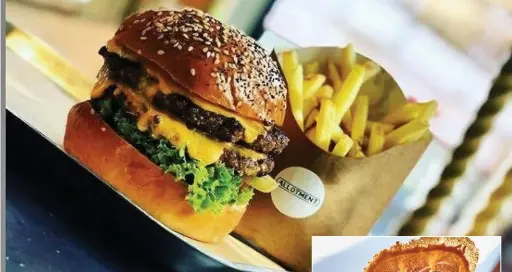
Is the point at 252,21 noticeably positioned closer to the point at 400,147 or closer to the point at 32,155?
the point at 400,147

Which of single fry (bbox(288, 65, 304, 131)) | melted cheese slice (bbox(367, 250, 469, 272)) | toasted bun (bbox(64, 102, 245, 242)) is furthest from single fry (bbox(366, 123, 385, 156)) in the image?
toasted bun (bbox(64, 102, 245, 242))

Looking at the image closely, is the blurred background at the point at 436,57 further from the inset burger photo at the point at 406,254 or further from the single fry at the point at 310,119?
the single fry at the point at 310,119

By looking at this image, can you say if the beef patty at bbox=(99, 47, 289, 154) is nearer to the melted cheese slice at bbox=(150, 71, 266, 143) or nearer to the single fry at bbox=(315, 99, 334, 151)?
the melted cheese slice at bbox=(150, 71, 266, 143)

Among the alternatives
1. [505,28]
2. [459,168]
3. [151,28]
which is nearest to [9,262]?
[151,28]

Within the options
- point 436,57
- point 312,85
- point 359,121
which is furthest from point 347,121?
point 436,57

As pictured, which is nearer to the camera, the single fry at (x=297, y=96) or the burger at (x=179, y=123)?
the burger at (x=179, y=123)

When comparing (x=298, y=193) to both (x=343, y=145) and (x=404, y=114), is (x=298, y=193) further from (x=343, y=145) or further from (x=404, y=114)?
(x=404, y=114)

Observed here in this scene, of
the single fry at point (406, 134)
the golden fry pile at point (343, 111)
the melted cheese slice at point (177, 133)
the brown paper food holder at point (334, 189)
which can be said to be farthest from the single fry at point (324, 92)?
the melted cheese slice at point (177, 133)
